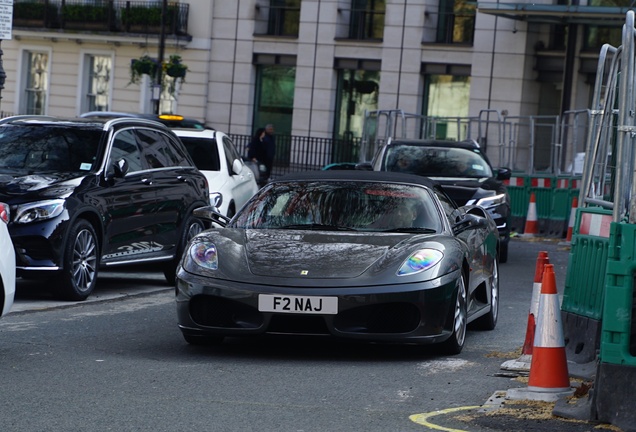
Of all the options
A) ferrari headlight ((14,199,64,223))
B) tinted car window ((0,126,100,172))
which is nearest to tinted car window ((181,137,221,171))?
tinted car window ((0,126,100,172))

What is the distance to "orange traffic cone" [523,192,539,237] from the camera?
989 inches

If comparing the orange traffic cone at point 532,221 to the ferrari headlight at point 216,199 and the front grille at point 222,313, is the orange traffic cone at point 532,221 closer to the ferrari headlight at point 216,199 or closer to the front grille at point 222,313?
the ferrari headlight at point 216,199

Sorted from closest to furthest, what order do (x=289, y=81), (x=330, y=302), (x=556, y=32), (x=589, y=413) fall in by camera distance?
(x=589, y=413) → (x=330, y=302) → (x=556, y=32) → (x=289, y=81)

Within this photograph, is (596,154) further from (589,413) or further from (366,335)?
(589,413)

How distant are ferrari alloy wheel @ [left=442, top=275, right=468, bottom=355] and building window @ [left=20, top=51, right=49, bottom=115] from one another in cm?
3967

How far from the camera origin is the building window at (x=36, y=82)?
48125mm

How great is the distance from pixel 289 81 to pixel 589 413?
37.3 m

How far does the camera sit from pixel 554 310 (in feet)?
26.5

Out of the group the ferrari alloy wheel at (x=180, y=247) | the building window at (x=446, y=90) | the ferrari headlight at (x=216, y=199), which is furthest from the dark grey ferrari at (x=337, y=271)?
the building window at (x=446, y=90)

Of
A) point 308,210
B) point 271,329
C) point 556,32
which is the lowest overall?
point 271,329

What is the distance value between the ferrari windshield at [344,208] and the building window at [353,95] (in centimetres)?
3165

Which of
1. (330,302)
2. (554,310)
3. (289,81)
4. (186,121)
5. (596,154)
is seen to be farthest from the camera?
(289,81)

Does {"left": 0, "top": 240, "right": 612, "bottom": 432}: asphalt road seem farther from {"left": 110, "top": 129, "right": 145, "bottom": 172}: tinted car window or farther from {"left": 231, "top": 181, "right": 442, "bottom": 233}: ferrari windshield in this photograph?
{"left": 110, "top": 129, "right": 145, "bottom": 172}: tinted car window

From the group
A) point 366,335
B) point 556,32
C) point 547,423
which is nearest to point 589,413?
point 547,423
